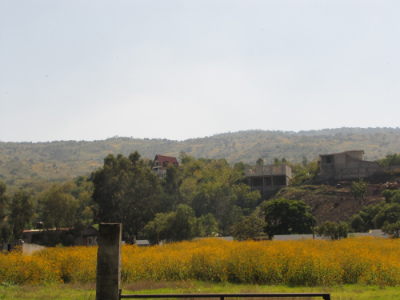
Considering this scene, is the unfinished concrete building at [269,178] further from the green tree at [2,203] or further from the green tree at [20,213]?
the green tree at [2,203]

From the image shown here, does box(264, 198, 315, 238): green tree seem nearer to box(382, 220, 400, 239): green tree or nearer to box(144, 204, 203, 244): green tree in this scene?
box(144, 204, 203, 244): green tree

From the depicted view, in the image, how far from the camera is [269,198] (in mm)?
81688

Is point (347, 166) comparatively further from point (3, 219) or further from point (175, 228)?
point (3, 219)

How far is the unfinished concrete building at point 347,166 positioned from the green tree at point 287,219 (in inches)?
1001

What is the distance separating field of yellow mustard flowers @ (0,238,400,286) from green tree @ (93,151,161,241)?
32.7 metres

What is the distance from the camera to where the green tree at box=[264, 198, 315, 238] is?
57.1 m

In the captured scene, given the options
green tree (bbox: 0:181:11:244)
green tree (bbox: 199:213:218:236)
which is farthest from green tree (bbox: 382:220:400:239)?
green tree (bbox: 0:181:11:244)

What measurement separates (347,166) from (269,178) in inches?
622

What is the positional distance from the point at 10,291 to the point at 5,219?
42442mm

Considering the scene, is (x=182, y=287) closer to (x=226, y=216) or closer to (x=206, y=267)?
(x=206, y=267)

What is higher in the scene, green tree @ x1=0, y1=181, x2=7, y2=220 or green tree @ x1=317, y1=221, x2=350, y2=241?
green tree @ x1=0, y1=181, x2=7, y2=220

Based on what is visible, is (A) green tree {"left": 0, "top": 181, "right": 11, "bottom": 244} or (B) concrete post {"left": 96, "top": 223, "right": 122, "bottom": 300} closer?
(B) concrete post {"left": 96, "top": 223, "right": 122, "bottom": 300}

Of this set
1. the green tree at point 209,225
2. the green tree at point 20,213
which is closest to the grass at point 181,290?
the green tree at point 20,213

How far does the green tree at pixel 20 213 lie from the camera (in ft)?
188
